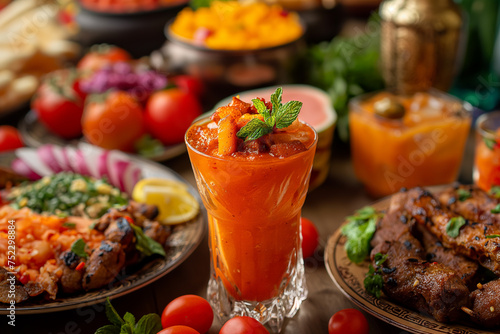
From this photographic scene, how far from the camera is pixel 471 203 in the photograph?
83.6 inches

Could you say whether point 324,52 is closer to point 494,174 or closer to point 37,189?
point 494,174

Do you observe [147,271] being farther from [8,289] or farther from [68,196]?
[68,196]

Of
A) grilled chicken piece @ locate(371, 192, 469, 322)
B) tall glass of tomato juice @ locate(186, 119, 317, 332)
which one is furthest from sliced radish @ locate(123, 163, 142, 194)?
grilled chicken piece @ locate(371, 192, 469, 322)

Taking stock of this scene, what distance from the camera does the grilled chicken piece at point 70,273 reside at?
1.92 m

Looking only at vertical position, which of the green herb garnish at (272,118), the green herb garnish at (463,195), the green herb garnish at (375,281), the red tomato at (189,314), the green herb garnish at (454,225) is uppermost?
the green herb garnish at (272,118)

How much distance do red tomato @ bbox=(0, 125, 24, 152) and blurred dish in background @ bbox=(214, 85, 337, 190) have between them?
146 centimetres

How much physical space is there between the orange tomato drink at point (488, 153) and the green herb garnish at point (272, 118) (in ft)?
4.26

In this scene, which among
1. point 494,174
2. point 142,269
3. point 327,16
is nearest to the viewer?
point 142,269

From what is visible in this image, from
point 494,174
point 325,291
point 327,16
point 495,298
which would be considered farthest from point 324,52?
point 495,298

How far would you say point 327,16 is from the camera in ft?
15.2

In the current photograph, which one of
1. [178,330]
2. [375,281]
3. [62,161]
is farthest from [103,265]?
[62,161]

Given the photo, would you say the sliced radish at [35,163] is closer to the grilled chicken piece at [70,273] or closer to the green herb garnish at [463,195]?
the grilled chicken piece at [70,273]

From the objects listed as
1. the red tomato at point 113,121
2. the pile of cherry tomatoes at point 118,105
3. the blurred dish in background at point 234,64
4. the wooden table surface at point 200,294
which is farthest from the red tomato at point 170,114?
the wooden table surface at point 200,294

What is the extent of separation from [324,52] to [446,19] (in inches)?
40.3
